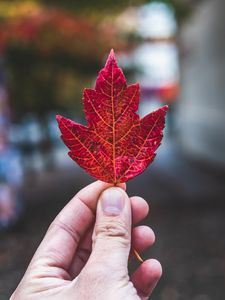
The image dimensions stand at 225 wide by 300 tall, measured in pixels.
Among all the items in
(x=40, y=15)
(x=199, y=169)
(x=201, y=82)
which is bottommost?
(x=199, y=169)

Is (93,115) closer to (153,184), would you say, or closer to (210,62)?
(153,184)

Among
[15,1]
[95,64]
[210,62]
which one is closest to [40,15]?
[15,1]

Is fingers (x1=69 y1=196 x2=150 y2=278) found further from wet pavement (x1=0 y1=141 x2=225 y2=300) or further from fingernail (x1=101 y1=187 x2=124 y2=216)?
wet pavement (x1=0 y1=141 x2=225 y2=300)

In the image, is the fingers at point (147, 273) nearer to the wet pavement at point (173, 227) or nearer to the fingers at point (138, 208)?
the fingers at point (138, 208)

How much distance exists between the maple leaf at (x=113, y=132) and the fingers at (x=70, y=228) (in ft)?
0.41

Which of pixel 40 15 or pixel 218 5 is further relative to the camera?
pixel 218 5

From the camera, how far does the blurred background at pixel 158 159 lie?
8.16 meters

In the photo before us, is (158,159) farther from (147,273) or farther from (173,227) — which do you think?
(147,273)

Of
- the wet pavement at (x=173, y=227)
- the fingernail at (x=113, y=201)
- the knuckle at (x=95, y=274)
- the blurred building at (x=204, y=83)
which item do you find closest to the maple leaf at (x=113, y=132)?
the fingernail at (x=113, y=201)

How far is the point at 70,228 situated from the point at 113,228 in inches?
8.7

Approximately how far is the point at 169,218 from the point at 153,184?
4721 millimetres

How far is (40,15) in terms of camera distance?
10062 mm

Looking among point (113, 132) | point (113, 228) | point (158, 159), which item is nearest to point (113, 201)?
point (113, 228)

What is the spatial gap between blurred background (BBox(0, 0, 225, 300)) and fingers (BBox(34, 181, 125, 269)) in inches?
185
